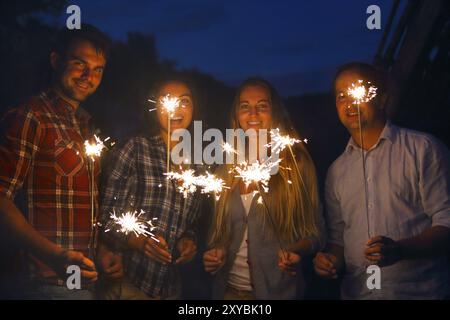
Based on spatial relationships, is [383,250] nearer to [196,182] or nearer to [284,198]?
[284,198]

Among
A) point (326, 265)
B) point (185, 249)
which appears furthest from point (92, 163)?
point (326, 265)

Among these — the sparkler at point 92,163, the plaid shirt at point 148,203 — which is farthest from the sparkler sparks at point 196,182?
the sparkler at point 92,163

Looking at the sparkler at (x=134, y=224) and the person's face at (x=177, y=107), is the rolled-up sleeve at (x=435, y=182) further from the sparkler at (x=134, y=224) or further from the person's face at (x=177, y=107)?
the sparkler at (x=134, y=224)

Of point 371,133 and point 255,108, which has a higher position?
point 255,108

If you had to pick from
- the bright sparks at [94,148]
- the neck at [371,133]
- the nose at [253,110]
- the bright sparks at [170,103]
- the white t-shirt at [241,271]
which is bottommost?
the white t-shirt at [241,271]

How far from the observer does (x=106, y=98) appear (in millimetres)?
4293

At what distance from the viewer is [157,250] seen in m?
Answer: 3.36

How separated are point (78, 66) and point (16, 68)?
47.3 inches

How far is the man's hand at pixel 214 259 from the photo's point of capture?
3.39 metres

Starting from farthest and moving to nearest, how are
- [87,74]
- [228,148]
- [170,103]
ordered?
[228,148], [170,103], [87,74]

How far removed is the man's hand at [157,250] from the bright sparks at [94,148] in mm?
698

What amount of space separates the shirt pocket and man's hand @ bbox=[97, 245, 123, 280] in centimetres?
60

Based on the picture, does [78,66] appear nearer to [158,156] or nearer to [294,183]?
[158,156]

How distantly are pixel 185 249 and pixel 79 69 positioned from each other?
1.48 meters
